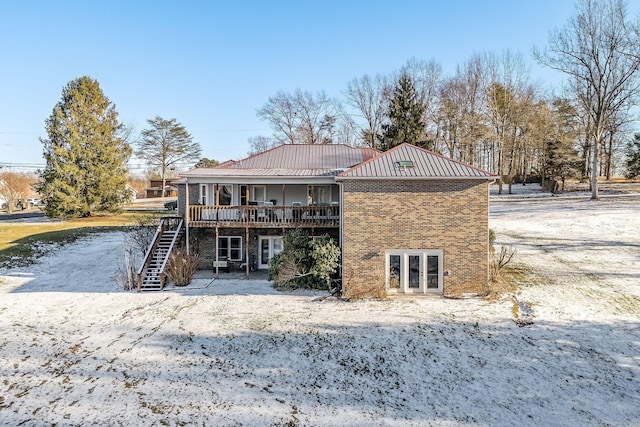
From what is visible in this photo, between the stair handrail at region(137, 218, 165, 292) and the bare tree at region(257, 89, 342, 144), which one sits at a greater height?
the bare tree at region(257, 89, 342, 144)

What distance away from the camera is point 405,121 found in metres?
35.2

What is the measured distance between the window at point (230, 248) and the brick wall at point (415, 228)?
7210 millimetres

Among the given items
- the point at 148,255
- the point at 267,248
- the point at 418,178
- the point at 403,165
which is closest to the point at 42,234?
the point at 148,255

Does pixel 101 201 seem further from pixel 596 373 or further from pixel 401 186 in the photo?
pixel 596 373

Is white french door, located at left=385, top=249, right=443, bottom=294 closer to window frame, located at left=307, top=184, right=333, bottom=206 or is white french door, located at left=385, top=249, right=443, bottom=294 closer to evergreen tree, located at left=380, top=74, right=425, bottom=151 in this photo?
A: window frame, located at left=307, top=184, right=333, bottom=206

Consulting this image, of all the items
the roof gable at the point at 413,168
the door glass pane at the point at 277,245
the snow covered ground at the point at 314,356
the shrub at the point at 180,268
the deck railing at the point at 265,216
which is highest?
the roof gable at the point at 413,168

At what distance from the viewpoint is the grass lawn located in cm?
2027

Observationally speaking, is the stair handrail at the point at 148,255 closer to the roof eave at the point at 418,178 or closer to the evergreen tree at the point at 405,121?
the roof eave at the point at 418,178

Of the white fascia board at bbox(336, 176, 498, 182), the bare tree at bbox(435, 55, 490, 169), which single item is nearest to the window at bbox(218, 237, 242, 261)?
the white fascia board at bbox(336, 176, 498, 182)

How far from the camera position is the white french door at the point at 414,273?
15000 millimetres

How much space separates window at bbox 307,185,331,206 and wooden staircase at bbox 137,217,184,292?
7241 mm

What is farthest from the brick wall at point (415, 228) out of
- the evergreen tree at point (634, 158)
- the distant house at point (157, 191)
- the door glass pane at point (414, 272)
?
the distant house at point (157, 191)

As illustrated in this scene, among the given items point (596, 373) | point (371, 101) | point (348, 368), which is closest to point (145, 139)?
point (371, 101)

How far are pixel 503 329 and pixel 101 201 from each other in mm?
34048
